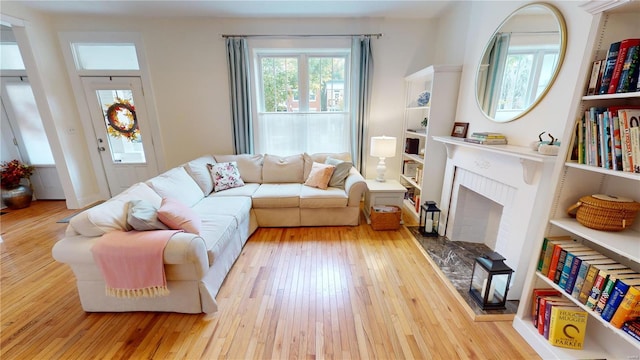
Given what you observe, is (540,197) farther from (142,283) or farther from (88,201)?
(88,201)

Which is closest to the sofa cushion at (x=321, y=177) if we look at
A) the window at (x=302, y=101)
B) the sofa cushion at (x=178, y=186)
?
the window at (x=302, y=101)

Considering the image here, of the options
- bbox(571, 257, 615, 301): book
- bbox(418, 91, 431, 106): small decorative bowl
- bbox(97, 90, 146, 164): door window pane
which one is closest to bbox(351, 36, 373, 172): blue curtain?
bbox(418, 91, 431, 106): small decorative bowl

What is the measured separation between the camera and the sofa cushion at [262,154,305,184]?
11.2 ft

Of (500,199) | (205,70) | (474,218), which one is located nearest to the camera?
(500,199)

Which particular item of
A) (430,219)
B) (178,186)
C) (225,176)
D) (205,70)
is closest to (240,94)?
(205,70)

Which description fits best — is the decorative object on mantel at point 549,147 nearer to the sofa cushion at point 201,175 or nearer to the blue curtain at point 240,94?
the sofa cushion at point 201,175

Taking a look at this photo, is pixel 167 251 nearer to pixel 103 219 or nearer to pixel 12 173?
pixel 103 219

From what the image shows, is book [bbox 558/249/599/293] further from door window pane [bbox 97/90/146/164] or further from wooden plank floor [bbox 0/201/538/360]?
door window pane [bbox 97/90/146/164]

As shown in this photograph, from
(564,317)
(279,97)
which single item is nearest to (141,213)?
(279,97)

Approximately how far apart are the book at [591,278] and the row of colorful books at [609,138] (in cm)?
51

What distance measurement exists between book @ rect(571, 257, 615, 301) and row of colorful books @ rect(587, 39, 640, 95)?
871mm

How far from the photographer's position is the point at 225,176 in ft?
10.2

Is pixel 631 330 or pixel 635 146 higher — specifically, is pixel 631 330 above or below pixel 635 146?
below

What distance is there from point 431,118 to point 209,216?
8.80 feet
